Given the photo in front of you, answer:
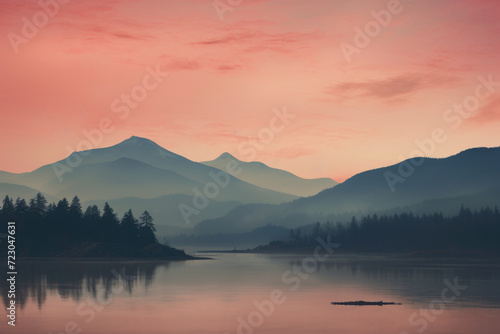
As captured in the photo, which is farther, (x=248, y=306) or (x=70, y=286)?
(x=70, y=286)

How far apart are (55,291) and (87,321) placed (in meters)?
33.0

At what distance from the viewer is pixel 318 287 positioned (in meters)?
112

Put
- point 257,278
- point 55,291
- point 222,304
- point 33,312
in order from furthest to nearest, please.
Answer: point 257,278, point 55,291, point 222,304, point 33,312

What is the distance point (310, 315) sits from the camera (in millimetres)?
73938

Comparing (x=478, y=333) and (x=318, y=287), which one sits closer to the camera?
(x=478, y=333)

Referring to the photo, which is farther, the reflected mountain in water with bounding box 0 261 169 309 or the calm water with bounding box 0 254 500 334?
the reflected mountain in water with bounding box 0 261 169 309

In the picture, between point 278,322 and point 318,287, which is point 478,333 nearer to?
point 278,322

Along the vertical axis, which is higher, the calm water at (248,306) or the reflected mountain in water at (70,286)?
the reflected mountain in water at (70,286)

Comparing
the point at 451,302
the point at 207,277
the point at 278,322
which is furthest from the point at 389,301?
the point at 207,277

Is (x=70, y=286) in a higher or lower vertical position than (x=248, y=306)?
higher

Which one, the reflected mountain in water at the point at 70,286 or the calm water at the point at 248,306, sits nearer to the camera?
the calm water at the point at 248,306

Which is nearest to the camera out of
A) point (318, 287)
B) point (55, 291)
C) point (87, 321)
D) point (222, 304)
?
point (87, 321)

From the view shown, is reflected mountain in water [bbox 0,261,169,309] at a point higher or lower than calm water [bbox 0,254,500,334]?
higher

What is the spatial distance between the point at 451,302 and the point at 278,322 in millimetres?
29074
